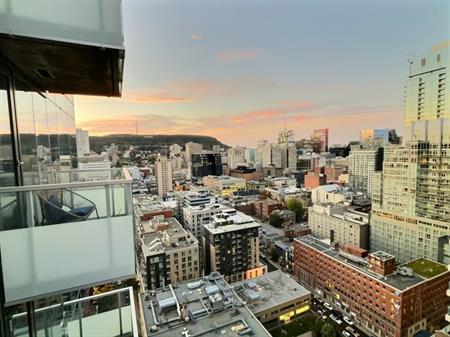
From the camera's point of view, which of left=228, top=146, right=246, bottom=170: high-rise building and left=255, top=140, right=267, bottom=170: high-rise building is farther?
left=255, top=140, right=267, bottom=170: high-rise building

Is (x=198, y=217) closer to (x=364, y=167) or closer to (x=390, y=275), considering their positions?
(x=390, y=275)

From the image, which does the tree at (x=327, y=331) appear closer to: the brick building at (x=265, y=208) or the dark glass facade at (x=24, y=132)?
the dark glass facade at (x=24, y=132)

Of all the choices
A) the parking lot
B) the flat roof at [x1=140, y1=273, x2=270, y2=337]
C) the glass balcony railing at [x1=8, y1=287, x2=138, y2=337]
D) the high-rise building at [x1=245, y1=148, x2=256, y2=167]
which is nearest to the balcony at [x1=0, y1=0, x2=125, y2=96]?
the glass balcony railing at [x1=8, y1=287, x2=138, y2=337]

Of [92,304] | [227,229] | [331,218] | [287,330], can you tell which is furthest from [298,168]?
[92,304]

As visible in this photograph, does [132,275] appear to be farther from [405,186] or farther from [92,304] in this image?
[405,186]

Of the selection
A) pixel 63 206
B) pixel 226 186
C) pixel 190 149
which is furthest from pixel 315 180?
pixel 63 206

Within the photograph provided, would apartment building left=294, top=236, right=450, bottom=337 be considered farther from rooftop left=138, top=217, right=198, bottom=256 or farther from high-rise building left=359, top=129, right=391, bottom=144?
high-rise building left=359, top=129, right=391, bottom=144
